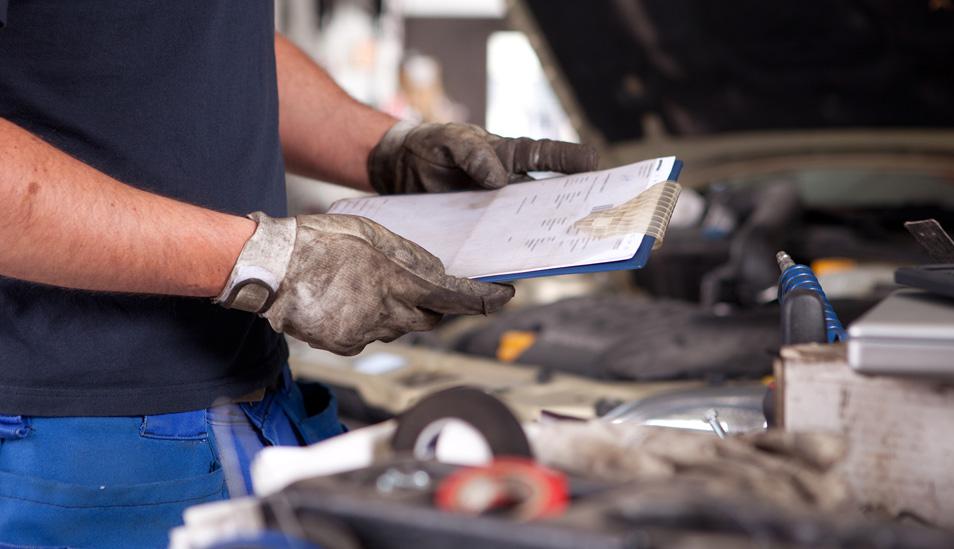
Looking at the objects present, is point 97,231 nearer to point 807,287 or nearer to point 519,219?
point 519,219

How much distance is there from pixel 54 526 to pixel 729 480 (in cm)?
73

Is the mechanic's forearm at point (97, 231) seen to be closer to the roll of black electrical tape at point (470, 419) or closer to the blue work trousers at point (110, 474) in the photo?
the blue work trousers at point (110, 474)

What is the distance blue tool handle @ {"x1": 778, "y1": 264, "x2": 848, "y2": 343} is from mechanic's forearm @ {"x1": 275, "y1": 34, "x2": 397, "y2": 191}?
2.26 feet

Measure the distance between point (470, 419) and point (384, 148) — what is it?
0.81 metres

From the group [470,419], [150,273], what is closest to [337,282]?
[150,273]

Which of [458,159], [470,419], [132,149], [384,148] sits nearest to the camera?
[470,419]

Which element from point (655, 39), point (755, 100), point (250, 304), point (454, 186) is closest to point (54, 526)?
point (250, 304)

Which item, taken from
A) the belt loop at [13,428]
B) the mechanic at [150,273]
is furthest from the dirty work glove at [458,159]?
the belt loop at [13,428]

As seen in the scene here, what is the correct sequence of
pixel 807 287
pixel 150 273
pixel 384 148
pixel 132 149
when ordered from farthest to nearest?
pixel 384 148 → pixel 132 149 → pixel 150 273 → pixel 807 287

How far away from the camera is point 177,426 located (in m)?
1.04

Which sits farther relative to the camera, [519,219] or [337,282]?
[519,219]

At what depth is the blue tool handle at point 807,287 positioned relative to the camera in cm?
76

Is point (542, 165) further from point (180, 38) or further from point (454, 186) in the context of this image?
point (180, 38)

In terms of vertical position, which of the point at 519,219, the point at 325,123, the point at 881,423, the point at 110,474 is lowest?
the point at 110,474
